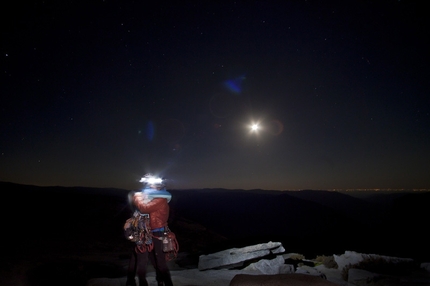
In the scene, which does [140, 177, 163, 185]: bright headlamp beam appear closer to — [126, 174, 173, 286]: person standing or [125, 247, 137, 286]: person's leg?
[126, 174, 173, 286]: person standing

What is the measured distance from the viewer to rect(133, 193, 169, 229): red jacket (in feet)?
19.1

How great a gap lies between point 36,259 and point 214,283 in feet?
28.0

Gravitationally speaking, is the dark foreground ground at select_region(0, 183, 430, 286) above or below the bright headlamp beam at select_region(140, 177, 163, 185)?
below

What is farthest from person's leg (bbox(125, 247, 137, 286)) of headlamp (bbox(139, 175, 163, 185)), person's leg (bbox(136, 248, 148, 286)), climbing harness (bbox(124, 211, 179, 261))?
headlamp (bbox(139, 175, 163, 185))

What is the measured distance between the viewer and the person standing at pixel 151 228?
19.2ft

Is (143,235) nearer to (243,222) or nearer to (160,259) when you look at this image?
(160,259)

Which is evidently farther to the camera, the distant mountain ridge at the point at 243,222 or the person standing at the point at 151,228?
the distant mountain ridge at the point at 243,222

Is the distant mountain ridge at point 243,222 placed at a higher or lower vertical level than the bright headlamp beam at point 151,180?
lower

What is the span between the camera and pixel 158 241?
235 inches

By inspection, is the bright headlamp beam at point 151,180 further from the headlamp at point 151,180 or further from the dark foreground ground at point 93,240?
the dark foreground ground at point 93,240

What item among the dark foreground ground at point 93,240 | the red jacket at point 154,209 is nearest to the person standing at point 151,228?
the red jacket at point 154,209

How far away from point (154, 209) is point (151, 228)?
1.52 feet

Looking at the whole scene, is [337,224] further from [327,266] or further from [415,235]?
[327,266]

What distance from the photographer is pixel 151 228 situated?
5.98 m
